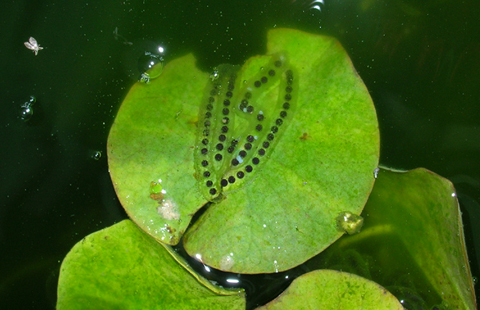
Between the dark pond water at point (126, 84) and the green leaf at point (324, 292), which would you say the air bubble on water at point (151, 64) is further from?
the green leaf at point (324, 292)

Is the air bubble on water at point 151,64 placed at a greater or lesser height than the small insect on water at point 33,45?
lesser

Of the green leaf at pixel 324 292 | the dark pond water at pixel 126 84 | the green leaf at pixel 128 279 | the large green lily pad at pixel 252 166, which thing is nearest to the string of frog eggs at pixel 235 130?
the large green lily pad at pixel 252 166

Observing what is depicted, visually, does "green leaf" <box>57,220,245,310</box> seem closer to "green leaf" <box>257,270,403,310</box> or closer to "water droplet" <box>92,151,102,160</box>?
"green leaf" <box>257,270,403,310</box>

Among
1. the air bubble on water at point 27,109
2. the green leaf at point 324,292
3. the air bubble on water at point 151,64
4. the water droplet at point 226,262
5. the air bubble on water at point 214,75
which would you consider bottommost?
the green leaf at point 324,292

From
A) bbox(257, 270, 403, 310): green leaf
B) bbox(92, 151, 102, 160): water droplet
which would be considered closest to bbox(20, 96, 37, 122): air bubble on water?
bbox(92, 151, 102, 160): water droplet

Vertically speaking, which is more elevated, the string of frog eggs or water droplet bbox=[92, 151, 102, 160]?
the string of frog eggs

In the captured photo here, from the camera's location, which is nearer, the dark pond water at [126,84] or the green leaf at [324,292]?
the green leaf at [324,292]
